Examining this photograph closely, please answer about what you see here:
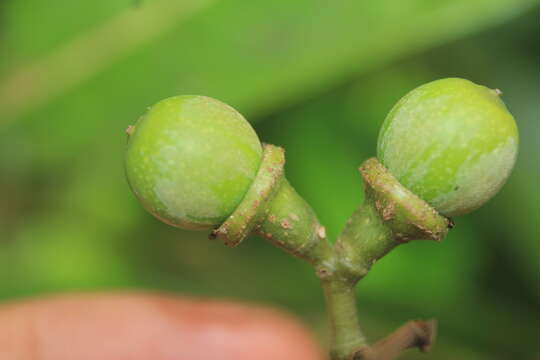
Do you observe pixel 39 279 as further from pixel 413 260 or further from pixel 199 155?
pixel 199 155

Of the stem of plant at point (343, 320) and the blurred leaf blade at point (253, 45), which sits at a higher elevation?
the blurred leaf blade at point (253, 45)

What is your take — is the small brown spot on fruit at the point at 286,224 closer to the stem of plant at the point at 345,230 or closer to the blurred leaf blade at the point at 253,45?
the stem of plant at the point at 345,230

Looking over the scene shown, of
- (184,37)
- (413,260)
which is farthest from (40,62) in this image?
(413,260)

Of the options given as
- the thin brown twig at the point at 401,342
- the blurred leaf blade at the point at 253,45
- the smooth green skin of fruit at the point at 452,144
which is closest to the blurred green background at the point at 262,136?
the blurred leaf blade at the point at 253,45

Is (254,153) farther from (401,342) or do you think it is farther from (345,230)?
(401,342)

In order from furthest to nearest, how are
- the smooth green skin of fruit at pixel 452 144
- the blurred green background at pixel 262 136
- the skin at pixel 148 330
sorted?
the blurred green background at pixel 262 136 < the skin at pixel 148 330 < the smooth green skin of fruit at pixel 452 144

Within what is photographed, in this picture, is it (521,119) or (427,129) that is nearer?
(427,129)
